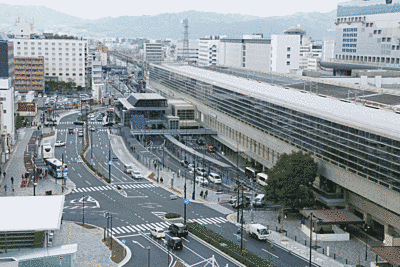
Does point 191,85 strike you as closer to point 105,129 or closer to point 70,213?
point 105,129

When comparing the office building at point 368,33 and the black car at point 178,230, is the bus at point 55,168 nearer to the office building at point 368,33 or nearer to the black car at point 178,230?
the black car at point 178,230

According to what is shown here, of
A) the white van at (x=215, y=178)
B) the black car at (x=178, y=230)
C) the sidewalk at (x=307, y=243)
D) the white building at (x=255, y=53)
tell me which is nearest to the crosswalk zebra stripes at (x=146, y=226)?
the sidewalk at (x=307, y=243)

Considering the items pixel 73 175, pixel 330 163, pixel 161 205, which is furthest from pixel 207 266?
pixel 73 175

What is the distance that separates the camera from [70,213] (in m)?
54.0

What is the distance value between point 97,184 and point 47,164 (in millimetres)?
10726

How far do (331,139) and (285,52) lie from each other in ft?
374

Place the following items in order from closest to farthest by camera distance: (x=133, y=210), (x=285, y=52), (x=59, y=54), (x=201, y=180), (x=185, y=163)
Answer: (x=133, y=210) < (x=201, y=180) < (x=185, y=163) < (x=285, y=52) < (x=59, y=54)

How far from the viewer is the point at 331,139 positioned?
2202 inches

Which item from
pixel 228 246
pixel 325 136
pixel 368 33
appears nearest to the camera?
pixel 228 246

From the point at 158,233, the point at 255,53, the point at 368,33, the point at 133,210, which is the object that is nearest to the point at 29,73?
the point at 255,53

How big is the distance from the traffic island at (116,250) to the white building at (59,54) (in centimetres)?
14076

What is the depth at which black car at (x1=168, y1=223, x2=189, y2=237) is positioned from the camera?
154 ft

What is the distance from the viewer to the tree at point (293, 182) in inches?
2088

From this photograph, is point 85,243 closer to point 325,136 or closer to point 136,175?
point 136,175
